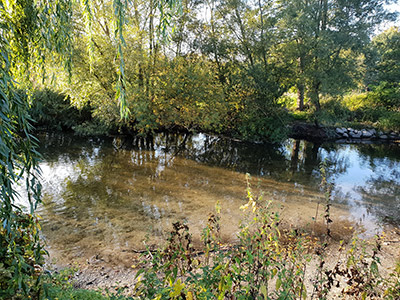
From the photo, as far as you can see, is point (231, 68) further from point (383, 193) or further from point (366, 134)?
point (366, 134)

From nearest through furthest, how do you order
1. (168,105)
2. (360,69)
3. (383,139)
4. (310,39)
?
1. (168,105)
2. (310,39)
3. (360,69)
4. (383,139)

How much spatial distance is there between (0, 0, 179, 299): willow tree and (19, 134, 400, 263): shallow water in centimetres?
219

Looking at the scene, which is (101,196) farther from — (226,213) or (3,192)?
(3,192)

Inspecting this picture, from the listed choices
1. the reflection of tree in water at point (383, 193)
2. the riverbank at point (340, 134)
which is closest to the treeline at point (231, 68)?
the riverbank at point (340, 134)

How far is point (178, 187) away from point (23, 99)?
20.1 ft

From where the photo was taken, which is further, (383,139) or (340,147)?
(383,139)

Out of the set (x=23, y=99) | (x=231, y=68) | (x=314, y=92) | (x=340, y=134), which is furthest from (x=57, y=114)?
(x=340, y=134)

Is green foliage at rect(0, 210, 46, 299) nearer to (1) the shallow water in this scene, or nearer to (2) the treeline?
(1) the shallow water

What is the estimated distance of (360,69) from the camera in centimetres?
1691

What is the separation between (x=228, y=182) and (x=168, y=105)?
18.1ft

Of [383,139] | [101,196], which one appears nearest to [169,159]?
[101,196]

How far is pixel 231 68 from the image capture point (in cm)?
1546

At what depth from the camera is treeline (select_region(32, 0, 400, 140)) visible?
42.1 feet

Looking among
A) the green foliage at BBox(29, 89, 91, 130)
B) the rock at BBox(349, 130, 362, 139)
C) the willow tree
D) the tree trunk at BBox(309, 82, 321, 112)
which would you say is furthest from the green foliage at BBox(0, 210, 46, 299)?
the rock at BBox(349, 130, 362, 139)
